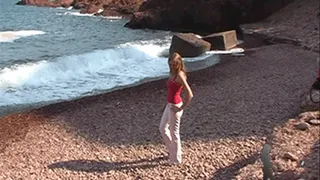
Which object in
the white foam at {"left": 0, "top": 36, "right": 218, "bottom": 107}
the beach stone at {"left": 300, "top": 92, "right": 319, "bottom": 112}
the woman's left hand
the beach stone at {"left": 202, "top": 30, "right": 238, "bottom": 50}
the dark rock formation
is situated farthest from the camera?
the dark rock formation

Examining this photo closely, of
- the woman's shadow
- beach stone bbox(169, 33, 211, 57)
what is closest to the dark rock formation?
beach stone bbox(169, 33, 211, 57)

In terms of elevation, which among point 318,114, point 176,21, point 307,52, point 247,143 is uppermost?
point 318,114

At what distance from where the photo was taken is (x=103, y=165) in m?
7.81

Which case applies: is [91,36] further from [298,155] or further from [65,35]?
[298,155]

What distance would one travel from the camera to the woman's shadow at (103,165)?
7617mm

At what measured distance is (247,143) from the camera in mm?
8195

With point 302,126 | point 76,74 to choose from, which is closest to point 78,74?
point 76,74

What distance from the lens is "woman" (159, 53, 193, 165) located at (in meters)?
6.75

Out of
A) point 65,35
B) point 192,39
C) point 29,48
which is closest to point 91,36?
point 65,35

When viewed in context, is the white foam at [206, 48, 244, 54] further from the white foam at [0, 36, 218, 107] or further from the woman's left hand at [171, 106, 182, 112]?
the woman's left hand at [171, 106, 182, 112]

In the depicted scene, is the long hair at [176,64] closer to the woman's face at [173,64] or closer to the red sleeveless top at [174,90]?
the woman's face at [173,64]

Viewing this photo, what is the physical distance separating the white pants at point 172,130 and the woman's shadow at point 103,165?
28cm

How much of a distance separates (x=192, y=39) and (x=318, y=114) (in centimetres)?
1403

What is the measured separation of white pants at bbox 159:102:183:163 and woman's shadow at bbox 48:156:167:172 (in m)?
0.28
